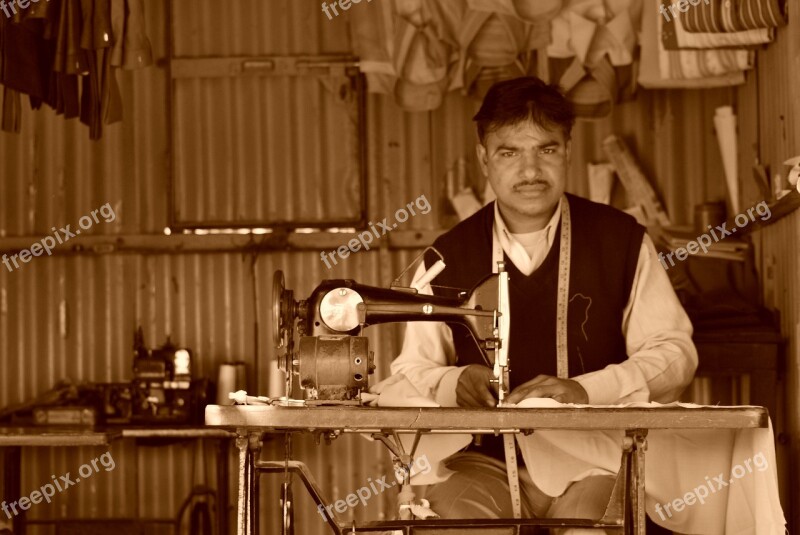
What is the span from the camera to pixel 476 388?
3520 millimetres

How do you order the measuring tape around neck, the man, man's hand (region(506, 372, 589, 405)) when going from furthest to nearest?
the measuring tape around neck, the man, man's hand (region(506, 372, 589, 405))

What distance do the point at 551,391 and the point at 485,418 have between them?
1.80 ft

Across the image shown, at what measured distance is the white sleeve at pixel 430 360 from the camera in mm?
3703

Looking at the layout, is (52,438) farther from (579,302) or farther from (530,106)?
(530,106)

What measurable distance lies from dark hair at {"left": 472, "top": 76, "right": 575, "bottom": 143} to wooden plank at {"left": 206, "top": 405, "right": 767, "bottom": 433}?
4.08 feet

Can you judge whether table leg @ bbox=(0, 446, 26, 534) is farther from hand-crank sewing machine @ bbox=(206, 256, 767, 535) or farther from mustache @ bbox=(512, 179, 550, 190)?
mustache @ bbox=(512, 179, 550, 190)

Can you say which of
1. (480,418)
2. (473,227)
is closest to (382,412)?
(480,418)

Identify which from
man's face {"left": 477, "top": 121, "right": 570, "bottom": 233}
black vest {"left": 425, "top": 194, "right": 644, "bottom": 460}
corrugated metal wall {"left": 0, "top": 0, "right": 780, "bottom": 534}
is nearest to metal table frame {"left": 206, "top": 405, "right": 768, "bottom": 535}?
black vest {"left": 425, "top": 194, "right": 644, "bottom": 460}

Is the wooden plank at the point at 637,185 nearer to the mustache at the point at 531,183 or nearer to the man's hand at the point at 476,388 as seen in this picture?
the mustache at the point at 531,183

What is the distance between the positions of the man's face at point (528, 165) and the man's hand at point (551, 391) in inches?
27.5

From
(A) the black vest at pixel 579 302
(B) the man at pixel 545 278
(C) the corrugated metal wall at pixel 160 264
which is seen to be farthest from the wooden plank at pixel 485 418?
(C) the corrugated metal wall at pixel 160 264

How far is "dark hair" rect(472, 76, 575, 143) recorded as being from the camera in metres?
3.79

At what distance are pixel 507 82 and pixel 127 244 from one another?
8.82 feet

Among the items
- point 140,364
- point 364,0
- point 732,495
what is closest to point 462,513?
point 732,495
